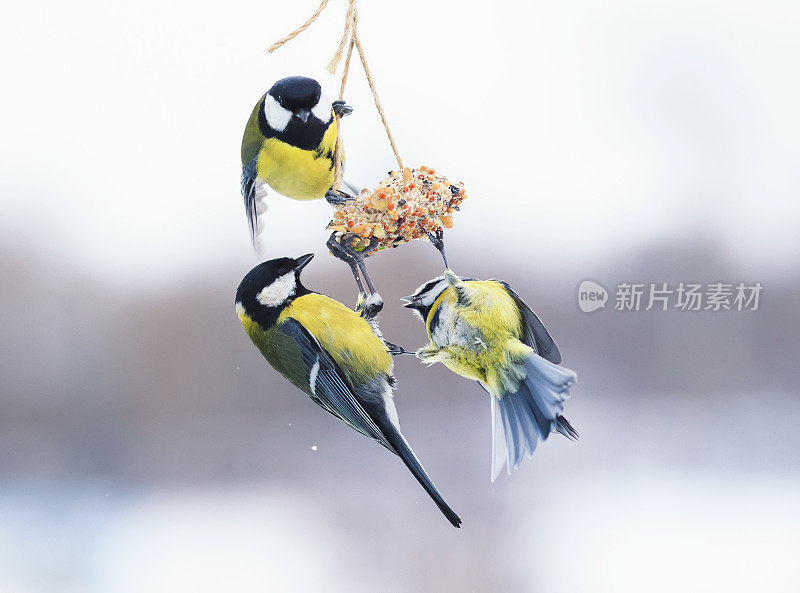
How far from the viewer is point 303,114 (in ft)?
2.40

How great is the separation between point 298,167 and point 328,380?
0.24m

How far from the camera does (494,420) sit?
2.55ft

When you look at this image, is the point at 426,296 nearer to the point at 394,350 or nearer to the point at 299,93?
the point at 394,350

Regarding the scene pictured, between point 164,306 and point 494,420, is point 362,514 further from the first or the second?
point 494,420

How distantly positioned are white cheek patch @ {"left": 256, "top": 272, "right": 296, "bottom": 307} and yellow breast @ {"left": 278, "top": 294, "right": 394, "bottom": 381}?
12 mm

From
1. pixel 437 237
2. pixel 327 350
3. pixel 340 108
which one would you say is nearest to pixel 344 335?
pixel 327 350

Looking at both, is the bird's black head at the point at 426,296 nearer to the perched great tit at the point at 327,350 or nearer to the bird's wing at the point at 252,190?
the perched great tit at the point at 327,350

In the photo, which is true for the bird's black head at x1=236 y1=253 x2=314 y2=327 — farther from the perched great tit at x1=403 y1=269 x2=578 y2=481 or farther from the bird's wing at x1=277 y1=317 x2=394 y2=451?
the perched great tit at x1=403 y1=269 x2=578 y2=481

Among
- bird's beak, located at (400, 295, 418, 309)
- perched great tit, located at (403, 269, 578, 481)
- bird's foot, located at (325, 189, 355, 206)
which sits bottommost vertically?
perched great tit, located at (403, 269, 578, 481)

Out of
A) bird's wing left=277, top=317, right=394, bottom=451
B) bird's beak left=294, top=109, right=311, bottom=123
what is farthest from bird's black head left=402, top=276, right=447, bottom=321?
bird's beak left=294, top=109, right=311, bottom=123

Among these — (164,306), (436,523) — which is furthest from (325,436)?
(164,306)

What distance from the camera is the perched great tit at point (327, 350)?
757mm

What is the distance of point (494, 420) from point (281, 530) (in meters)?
→ 0.80

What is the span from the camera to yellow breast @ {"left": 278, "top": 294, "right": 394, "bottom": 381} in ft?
2.49
